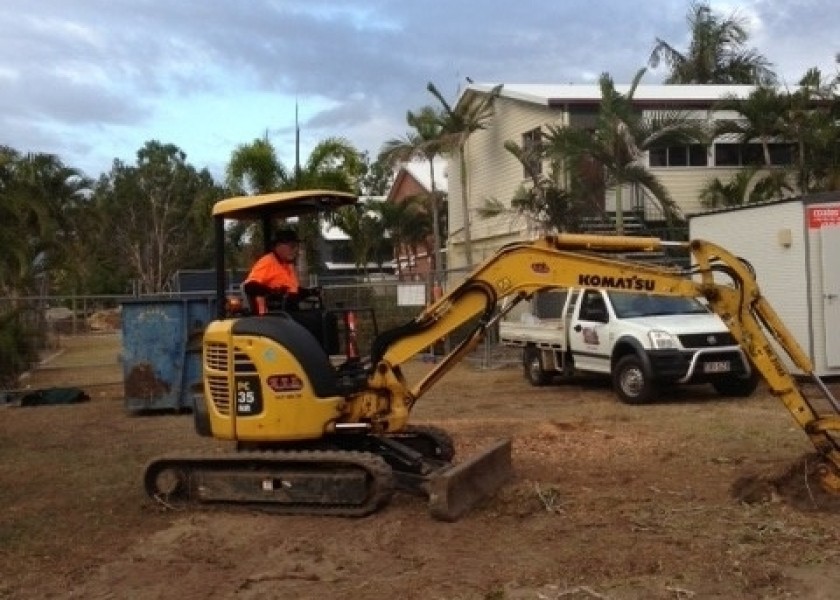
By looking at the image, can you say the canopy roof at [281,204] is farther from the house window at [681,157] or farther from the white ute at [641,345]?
the house window at [681,157]

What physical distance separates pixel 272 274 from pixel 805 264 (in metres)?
10.4

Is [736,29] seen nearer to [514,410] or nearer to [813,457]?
[514,410]

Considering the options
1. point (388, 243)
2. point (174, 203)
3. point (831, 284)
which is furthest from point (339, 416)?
point (174, 203)

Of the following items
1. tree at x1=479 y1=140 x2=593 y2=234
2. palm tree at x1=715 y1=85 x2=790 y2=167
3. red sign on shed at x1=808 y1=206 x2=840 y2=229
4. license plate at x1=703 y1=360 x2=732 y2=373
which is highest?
palm tree at x1=715 y1=85 x2=790 y2=167

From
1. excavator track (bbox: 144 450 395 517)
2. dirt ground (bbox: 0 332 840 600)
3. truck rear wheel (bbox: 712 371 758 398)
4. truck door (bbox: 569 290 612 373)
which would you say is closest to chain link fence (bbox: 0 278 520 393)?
truck door (bbox: 569 290 612 373)

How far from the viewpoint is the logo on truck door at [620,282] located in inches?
329

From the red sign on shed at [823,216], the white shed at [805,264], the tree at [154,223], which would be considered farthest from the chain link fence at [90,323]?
the tree at [154,223]

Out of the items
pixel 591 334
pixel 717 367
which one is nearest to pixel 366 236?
pixel 591 334

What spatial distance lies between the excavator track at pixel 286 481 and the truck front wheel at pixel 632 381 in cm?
739

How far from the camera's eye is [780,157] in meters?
30.3

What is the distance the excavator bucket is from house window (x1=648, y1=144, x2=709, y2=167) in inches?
887

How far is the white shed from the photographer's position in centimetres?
1639

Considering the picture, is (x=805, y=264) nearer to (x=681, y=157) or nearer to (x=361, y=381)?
(x=361, y=381)

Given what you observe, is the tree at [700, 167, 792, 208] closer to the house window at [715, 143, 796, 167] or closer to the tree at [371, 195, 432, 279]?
the house window at [715, 143, 796, 167]
